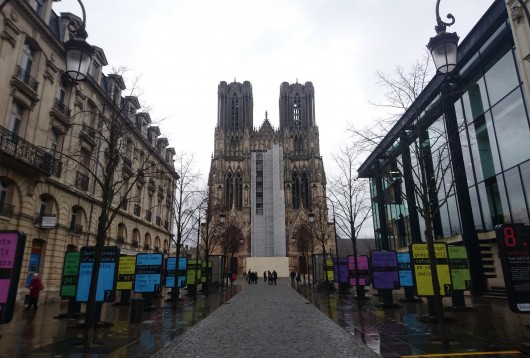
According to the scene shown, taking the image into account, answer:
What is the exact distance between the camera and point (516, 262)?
802 cm

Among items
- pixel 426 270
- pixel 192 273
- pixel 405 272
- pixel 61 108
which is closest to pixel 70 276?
pixel 192 273

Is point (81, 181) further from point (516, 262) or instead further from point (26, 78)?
point (516, 262)

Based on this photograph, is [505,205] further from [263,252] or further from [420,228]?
[263,252]

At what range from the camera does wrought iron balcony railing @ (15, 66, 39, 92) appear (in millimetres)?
18422

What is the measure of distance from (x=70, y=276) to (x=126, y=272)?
432cm

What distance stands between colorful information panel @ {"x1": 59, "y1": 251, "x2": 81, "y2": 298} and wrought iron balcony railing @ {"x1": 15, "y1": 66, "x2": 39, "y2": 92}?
33.9ft

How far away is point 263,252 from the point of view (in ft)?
225

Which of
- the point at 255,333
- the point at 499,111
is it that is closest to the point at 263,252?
the point at 499,111

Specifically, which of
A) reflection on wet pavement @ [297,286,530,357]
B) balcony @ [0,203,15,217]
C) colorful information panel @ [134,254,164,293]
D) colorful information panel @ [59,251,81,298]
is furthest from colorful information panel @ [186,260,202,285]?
reflection on wet pavement @ [297,286,530,357]

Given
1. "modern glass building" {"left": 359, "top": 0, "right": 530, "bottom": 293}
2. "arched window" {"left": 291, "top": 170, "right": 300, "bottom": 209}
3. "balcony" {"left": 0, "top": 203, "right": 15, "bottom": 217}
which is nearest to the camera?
"balcony" {"left": 0, "top": 203, "right": 15, "bottom": 217}

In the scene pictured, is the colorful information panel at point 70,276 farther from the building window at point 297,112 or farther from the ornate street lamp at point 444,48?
the building window at point 297,112

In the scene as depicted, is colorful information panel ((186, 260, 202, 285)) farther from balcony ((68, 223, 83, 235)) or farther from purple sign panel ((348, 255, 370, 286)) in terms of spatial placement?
purple sign panel ((348, 255, 370, 286))

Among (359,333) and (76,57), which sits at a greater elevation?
(76,57)

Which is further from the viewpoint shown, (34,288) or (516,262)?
(34,288)
